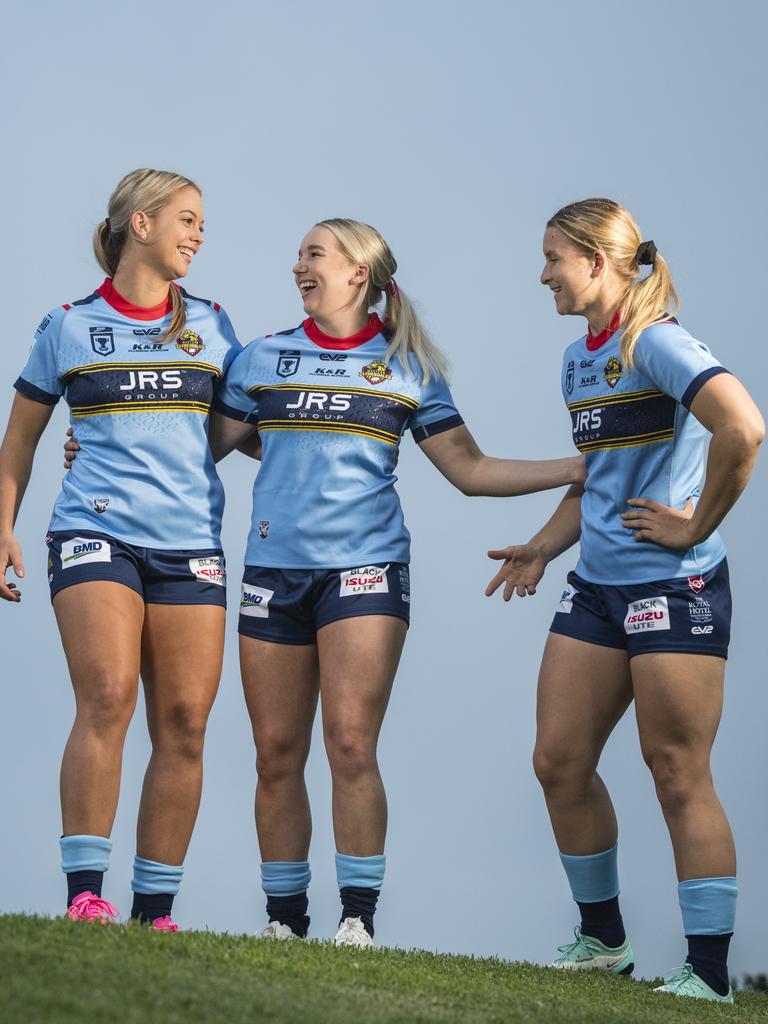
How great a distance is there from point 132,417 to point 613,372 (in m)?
1.55

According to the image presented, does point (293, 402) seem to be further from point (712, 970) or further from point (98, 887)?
point (712, 970)

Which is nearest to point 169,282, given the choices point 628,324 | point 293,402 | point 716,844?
point 293,402

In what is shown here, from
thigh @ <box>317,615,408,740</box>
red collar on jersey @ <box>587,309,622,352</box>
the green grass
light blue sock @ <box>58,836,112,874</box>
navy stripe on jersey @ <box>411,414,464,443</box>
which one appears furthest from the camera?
navy stripe on jersey @ <box>411,414,464,443</box>

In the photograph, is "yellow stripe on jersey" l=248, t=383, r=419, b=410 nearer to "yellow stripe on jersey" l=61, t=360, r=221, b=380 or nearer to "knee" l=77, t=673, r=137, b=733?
"yellow stripe on jersey" l=61, t=360, r=221, b=380

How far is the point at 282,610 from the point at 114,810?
85 centimetres

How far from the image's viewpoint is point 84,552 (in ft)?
14.7

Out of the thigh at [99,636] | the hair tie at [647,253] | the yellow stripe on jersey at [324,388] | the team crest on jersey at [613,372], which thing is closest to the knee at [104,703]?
the thigh at [99,636]

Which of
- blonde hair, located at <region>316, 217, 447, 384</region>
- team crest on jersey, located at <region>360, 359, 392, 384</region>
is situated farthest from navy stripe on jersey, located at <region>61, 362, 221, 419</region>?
blonde hair, located at <region>316, 217, 447, 384</region>

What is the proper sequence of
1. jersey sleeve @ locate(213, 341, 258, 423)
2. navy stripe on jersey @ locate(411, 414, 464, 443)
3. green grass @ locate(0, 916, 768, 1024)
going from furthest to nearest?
navy stripe on jersey @ locate(411, 414, 464, 443), jersey sleeve @ locate(213, 341, 258, 423), green grass @ locate(0, 916, 768, 1024)

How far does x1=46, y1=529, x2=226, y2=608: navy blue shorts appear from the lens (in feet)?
14.6

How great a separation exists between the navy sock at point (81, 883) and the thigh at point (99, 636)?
522 millimetres

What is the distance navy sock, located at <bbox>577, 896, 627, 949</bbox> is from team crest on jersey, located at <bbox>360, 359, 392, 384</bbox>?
1895 mm

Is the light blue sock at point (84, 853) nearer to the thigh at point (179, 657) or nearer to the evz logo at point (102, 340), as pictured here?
the thigh at point (179, 657)

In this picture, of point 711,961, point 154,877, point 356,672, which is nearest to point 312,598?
point 356,672
